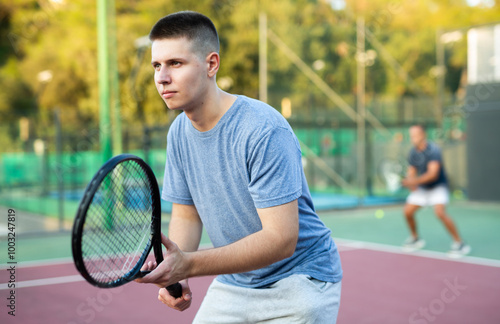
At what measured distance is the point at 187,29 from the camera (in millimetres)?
2037

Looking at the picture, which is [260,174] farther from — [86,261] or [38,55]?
[38,55]

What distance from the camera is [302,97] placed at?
13.8m

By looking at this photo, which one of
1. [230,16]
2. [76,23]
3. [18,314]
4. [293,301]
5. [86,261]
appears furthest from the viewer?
[76,23]

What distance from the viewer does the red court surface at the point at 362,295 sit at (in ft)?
17.9

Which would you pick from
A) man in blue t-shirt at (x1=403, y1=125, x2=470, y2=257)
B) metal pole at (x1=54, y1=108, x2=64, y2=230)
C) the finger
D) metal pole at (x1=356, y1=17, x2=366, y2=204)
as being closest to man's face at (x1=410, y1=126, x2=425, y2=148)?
man in blue t-shirt at (x1=403, y1=125, x2=470, y2=257)

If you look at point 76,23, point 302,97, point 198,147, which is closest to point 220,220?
point 198,147

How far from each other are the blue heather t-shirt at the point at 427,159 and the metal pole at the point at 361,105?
17.3 ft

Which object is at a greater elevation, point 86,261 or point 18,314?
point 86,261

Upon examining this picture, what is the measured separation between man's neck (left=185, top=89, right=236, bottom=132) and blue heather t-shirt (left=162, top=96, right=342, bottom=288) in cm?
2

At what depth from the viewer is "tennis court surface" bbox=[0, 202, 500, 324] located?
18.0ft

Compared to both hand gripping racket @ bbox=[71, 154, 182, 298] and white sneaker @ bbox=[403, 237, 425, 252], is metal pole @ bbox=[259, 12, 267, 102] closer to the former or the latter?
white sneaker @ bbox=[403, 237, 425, 252]

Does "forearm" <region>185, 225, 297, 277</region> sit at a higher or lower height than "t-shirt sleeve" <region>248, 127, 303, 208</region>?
lower

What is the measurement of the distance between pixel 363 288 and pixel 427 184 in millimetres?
2719

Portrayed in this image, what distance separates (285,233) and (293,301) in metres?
0.38
